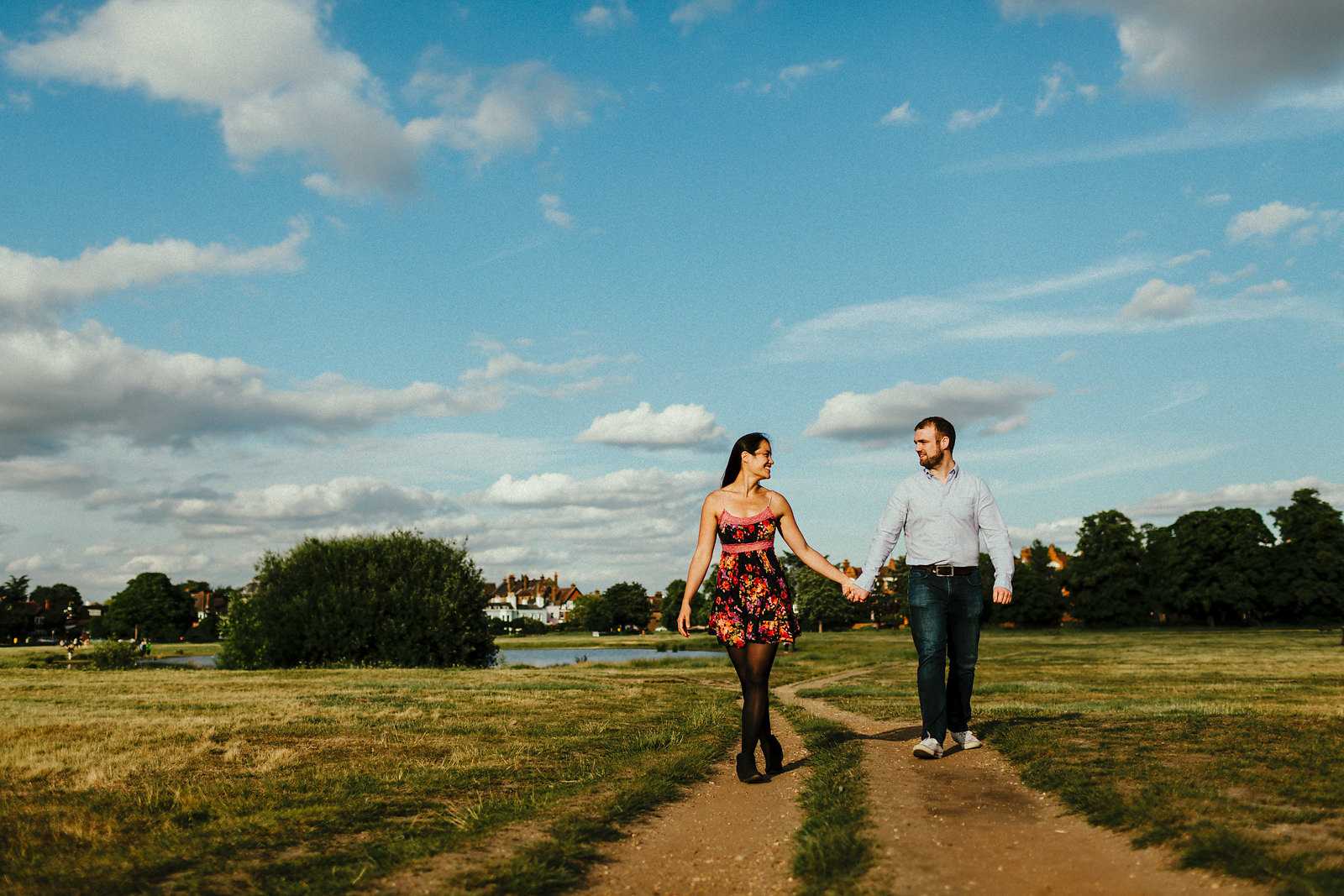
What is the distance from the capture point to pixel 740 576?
7473 mm

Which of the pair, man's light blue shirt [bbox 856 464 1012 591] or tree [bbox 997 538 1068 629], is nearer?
man's light blue shirt [bbox 856 464 1012 591]

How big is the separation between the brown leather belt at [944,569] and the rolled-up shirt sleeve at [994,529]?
26 centimetres

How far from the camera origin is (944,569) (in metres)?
8.16

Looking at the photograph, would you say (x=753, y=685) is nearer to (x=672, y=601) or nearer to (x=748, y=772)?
(x=748, y=772)

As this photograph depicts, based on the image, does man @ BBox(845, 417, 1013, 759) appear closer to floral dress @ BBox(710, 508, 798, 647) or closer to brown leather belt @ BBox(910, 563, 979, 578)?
brown leather belt @ BBox(910, 563, 979, 578)

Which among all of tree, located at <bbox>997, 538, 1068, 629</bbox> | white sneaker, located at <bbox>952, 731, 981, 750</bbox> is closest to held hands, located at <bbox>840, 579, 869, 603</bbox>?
white sneaker, located at <bbox>952, 731, 981, 750</bbox>

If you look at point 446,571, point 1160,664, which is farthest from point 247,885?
point 446,571

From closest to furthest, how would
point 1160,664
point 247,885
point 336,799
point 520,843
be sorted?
point 247,885, point 520,843, point 336,799, point 1160,664

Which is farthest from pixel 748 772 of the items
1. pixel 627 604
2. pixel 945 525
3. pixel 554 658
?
pixel 627 604

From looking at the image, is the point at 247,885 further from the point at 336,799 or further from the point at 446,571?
the point at 446,571

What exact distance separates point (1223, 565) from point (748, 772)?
309 feet

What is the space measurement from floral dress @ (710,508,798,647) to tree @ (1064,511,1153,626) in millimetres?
92628

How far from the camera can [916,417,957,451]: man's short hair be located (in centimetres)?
837

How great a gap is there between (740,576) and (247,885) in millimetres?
4234
